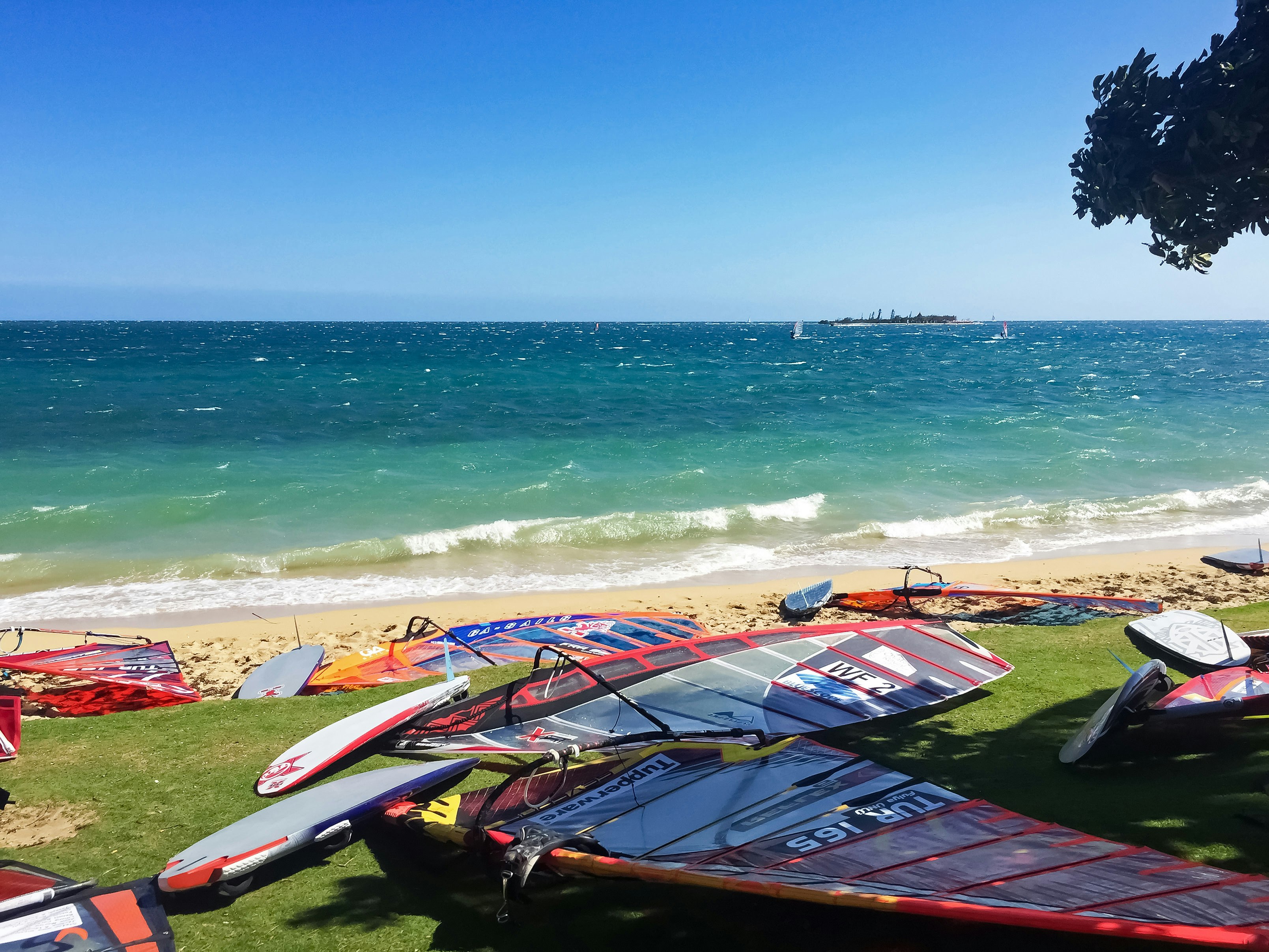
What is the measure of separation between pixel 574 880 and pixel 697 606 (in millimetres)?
9132

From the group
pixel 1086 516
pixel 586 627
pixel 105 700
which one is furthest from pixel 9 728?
pixel 1086 516

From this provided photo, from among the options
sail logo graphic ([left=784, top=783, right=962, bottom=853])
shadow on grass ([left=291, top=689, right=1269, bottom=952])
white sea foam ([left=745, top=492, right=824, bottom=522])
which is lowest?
white sea foam ([left=745, top=492, right=824, bottom=522])

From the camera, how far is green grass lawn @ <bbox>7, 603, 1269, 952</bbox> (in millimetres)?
4051

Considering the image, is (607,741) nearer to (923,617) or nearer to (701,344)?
(923,617)

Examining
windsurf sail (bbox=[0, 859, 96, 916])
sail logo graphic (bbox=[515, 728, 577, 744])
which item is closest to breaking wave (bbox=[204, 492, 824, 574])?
sail logo graphic (bbox=[515, 728, 577, 744])

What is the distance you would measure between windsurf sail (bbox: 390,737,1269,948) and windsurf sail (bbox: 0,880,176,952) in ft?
4.70

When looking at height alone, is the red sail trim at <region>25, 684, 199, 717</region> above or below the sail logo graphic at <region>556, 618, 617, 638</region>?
below

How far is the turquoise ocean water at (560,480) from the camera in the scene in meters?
15.8

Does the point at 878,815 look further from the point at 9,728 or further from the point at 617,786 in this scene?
the point at 9,728

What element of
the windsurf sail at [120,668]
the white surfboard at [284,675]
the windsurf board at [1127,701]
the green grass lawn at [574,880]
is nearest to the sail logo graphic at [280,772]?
the green grass lawn at [574,880]

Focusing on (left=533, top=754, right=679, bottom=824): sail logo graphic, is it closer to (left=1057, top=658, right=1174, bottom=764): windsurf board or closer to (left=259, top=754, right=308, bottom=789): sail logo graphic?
(left=259, top=754, right=308, bottom=789): sail logo graphic

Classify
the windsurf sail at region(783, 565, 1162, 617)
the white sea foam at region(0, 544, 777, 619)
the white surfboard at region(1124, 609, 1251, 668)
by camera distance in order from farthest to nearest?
1. the white sea foam at region(0, 544, 777, 619)
2. the windsurf sail at region(783, 565, 1162, 617)
3. the white surfboard at region(1124, 609, 1251, 668)

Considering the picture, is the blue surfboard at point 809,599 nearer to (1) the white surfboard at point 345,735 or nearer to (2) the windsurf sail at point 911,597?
(2) the windsurf sail at point 911,597

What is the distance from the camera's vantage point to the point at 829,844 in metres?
3.75
